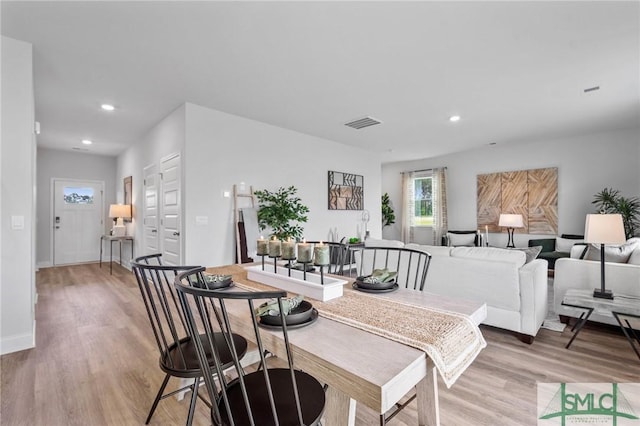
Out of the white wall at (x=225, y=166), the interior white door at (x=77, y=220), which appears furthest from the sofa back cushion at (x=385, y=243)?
the interior white door at (x=77, y=220)

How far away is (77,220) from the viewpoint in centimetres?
716

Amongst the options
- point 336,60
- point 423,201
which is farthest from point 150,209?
point 423,201

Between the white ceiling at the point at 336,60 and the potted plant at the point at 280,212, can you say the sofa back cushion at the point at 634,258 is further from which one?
the potted plant at the point at 280,212

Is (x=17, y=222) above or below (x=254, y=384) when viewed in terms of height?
above

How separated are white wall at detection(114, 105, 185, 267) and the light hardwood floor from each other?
2435 mm

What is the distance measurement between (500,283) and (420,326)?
1991 millimetres

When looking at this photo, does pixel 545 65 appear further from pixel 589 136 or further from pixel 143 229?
pixel 143 229

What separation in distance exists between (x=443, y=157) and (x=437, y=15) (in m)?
5.81

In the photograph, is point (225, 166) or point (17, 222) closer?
point (17, 222)

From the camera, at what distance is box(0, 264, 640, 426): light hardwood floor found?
68.8 inches

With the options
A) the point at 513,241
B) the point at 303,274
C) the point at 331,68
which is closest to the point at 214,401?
the point at 303,274

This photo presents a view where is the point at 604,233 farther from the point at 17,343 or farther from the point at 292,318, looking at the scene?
the point at 17,343

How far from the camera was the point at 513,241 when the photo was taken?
6441 mm

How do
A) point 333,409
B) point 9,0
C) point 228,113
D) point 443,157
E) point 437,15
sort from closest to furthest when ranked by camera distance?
point 333,409, point 9,0, point 437,15, point 228,113, point 443,157
